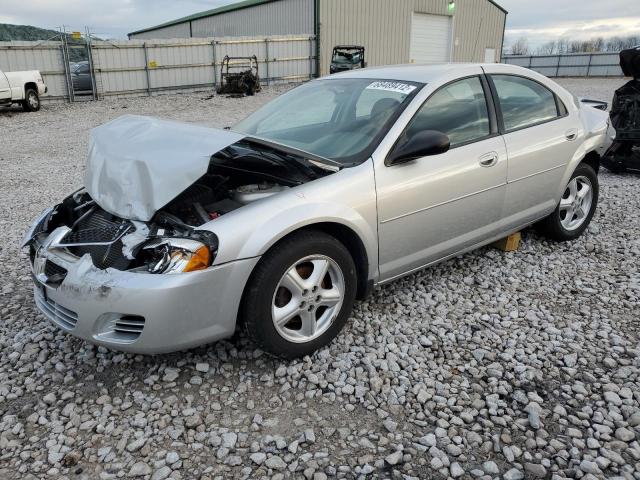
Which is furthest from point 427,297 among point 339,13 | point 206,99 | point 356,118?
point 339,13

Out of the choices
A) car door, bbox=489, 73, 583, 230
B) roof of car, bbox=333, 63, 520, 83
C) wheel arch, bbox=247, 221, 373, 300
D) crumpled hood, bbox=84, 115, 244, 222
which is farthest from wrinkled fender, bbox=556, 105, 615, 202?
crumpled hood, bbox=84, 115, 244, 222

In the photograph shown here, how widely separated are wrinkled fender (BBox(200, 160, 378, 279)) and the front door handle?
3.29ft

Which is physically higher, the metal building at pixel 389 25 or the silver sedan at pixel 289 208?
the metal building at pixel 389 25

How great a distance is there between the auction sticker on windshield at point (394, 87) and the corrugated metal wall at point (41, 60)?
Answer: 18334 mm

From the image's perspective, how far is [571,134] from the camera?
174 inches

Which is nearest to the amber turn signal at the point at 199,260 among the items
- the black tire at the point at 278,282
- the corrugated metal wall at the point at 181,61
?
the black tire at the point at 278,282

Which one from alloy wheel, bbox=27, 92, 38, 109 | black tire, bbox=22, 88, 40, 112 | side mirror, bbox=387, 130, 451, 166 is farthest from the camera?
alloy wheel, bbox=27, 92, 38, 109

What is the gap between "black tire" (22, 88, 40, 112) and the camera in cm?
1574

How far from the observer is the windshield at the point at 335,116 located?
3361mm

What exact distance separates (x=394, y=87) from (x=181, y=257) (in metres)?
1.96

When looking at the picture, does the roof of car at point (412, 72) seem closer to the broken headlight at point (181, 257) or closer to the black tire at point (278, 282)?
the black tire at point (278, 282)

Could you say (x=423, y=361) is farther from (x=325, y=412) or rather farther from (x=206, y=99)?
(x=206, y=99)

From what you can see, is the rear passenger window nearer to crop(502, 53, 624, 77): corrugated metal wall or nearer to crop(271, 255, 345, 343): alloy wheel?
crop(271, 255, 345, 343): alloy wheel

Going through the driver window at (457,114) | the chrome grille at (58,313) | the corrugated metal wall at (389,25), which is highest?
the corrugated metal wall at (389,25)
